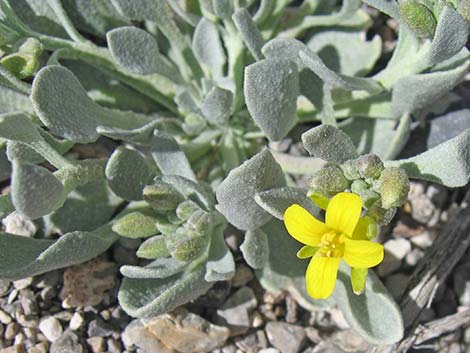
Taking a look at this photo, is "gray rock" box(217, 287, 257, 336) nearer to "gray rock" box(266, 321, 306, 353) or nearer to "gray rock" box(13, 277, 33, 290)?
"gray rock" box(266, 321, 306, 353)

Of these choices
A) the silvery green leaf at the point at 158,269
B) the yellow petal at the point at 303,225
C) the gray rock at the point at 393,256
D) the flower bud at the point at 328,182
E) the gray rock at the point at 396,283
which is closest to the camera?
the yellow petal at the point at 303,225

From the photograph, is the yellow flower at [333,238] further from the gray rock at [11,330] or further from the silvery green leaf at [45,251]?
the gray rock at [11,330]

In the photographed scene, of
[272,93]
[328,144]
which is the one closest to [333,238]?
[328,144]

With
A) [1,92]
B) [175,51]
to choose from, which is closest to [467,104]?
[175,51]

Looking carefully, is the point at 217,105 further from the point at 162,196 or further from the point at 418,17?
the point at 418,17

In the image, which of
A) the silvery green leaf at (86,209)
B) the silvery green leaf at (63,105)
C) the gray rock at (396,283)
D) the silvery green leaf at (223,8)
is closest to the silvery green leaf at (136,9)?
the silvery green leaf at (223,8)

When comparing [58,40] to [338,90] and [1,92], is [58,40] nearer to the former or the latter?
[1,92]
